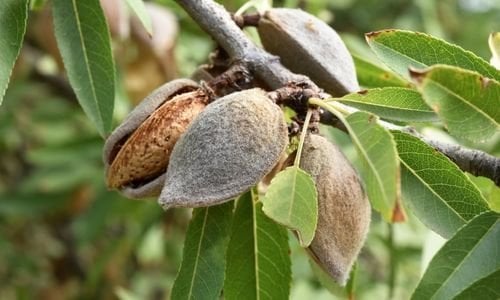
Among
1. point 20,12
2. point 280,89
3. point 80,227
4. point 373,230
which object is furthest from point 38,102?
point 280,89

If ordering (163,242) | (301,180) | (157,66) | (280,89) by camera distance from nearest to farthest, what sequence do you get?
(301,180), (280,89), (157,66), (163,242)

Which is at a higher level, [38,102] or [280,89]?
[280,89]

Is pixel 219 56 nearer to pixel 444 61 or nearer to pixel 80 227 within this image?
pixel 444 61

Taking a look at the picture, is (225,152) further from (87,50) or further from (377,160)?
(87,50)

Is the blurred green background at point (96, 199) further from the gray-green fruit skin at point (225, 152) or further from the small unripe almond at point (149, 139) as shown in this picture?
the gray-green fruit skin at point (225, 152)

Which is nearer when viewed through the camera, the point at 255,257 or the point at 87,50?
the point at 255,257

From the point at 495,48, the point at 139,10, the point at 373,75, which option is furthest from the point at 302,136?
the point at 373,75

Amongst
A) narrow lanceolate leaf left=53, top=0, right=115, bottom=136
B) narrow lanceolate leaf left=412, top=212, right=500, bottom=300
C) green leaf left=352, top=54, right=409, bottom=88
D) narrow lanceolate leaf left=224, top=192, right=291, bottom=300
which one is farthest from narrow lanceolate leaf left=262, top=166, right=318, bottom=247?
green leaf left=352, top=54, right=409, bottom=88
